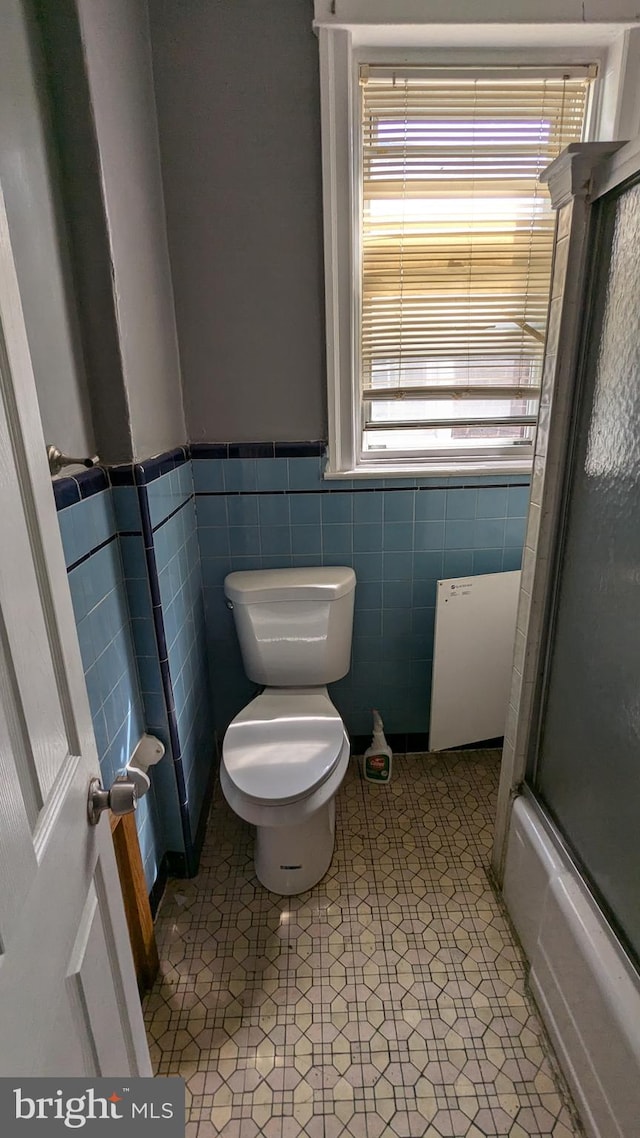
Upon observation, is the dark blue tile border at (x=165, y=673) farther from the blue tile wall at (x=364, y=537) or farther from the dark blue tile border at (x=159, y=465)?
the blue tile wall at (x=364, y=537)

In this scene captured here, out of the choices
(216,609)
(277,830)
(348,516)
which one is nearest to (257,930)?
(277,830)

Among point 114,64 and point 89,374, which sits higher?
point 114,64

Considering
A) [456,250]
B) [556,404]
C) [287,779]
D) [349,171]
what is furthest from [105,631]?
[456,250]

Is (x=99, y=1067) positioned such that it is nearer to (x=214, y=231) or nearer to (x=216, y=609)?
(x=216, y=609)

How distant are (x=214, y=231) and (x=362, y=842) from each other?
1920mm

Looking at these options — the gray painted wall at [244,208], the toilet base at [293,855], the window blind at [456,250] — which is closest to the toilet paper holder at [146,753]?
the toilet base at [293,855]

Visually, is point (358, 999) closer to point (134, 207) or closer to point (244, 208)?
point (134, 207)

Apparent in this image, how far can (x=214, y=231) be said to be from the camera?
5.41 ft

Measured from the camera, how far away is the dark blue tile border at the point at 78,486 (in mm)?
1043

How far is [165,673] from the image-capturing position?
1.47 metres

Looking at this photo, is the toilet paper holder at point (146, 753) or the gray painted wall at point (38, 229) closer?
the gray painted wall at point (38, 229)

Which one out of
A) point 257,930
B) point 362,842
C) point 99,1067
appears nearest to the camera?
point 99,1067

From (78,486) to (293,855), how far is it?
1155mm

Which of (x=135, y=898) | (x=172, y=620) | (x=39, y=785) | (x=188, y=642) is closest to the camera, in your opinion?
(x=39, y=785)
